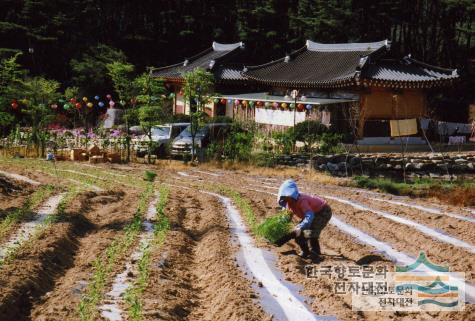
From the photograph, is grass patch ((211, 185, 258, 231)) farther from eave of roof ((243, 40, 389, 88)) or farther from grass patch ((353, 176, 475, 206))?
eave of roof ((243, 40, 389, 88))

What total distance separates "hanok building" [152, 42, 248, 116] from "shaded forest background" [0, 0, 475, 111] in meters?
3.77

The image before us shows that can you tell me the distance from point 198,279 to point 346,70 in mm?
21126

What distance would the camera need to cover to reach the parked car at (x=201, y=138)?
22.4m

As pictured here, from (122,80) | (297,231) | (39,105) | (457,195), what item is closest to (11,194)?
(297,231)

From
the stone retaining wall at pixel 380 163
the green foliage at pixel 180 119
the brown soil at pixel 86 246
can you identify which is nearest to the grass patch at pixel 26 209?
the brown soil at pixel 86 246

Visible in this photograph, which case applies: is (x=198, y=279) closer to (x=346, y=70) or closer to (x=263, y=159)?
(x=263, y=159)

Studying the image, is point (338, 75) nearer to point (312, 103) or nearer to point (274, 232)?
point (312, 103)

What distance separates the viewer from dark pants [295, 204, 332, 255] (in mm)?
7895

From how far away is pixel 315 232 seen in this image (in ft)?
26.2

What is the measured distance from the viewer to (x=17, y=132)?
73.5ft

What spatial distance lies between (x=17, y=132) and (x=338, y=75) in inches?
544

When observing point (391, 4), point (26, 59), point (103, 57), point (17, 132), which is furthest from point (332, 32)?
point (17, 132)

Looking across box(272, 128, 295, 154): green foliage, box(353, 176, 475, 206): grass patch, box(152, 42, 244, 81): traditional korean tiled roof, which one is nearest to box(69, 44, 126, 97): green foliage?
box(152, 42, 244, 81): traditional korean tiled roof

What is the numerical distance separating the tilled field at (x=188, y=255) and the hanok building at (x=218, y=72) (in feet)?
65.8
